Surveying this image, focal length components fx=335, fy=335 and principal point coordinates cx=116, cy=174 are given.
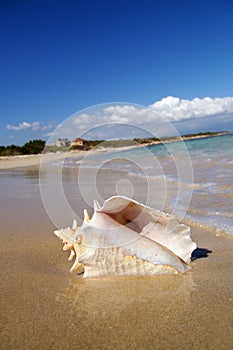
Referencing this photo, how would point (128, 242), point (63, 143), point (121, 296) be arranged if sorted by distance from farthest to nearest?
point (63, 143), point (128, 242), point (121, 296)

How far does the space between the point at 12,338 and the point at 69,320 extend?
30cm

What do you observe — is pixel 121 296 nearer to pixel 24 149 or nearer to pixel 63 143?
pixel 63 143

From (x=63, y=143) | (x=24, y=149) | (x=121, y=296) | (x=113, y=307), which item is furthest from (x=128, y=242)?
(x=24, y=149)

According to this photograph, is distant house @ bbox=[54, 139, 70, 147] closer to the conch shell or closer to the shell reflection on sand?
the conch shell

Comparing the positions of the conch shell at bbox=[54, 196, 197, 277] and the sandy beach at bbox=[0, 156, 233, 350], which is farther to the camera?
the conch shell at bbox=[54, 196, 197, 277]

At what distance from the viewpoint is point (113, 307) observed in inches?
77.1

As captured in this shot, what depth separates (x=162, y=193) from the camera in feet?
19.2

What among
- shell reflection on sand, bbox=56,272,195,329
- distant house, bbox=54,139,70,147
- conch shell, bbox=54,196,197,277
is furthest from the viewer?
distant house, bbox=54,139,70,147

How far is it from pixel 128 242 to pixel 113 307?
58 cm

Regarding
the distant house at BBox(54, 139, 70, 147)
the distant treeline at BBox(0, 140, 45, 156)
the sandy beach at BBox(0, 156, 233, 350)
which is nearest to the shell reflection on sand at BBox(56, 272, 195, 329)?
the sandy beach at BBox(0, 156, 233, 350)

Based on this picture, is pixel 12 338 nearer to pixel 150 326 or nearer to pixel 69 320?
pixel 69 320

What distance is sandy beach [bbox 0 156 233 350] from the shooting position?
1631 millimetres

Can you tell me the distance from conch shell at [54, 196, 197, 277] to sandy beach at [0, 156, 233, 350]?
0.08 m

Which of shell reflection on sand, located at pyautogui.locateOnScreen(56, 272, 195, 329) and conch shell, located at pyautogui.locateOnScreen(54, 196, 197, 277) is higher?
conch shell, located at pyautogui.locateOnScreen(54, 196, 197, 277)
